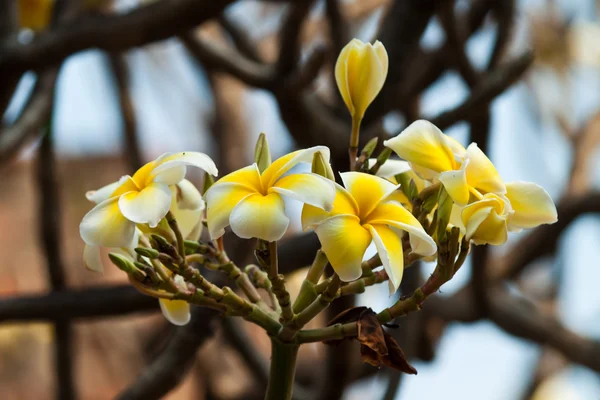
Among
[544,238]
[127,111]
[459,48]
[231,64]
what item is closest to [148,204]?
[459,48]

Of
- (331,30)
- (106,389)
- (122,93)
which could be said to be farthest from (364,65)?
(106,389)

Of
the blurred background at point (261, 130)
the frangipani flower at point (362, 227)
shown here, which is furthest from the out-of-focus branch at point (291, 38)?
the frangipani flower at point (362, 227)

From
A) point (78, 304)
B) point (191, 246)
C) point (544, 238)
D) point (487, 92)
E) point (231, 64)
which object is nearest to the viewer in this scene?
point (191, 246)

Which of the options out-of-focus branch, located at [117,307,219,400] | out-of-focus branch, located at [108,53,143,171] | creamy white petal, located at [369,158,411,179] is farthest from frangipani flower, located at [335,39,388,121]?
out-of-focus branch, located at [108,53,143,171]

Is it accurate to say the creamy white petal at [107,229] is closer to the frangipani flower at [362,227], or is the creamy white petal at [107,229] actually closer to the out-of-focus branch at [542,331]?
the frangipani flower at [362,227]

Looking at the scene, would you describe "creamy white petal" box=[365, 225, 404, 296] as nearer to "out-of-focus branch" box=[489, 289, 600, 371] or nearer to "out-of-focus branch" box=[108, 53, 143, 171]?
"out-of-focus branch" box=[489, 289, 600, 371]

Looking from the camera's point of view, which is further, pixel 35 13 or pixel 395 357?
pixel 35 13

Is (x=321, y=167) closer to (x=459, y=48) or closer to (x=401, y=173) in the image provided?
(x=401, y=173)
